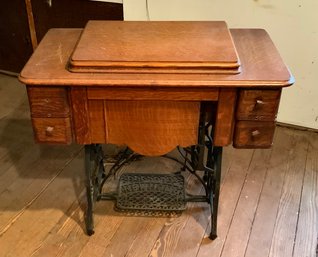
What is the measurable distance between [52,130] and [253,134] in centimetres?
68

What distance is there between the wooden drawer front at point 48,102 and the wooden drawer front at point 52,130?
2 cm

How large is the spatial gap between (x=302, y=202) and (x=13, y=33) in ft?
7.17

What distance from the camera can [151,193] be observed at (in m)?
1.84

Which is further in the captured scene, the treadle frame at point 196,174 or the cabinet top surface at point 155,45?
the treadle frame at point 196,174

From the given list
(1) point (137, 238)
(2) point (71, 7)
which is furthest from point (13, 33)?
(1) point (137, 238)

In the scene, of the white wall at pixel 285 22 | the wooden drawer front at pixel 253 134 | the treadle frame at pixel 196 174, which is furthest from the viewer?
the white wall at pixel 285 22

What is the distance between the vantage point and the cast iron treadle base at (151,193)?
177 cm

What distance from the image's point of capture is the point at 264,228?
1724mm

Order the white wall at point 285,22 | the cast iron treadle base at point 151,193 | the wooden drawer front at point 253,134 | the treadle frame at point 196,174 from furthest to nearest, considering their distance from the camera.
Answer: the white wall at point 285,22 → the cast iron treadle base at point 151,193 → the treadle frame at point 196,174 → the wooden drawer front at point 253,134

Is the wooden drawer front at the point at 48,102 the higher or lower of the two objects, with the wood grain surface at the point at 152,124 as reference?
higher

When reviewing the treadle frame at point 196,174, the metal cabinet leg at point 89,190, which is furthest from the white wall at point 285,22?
the metal cabinet leg at point 89,190

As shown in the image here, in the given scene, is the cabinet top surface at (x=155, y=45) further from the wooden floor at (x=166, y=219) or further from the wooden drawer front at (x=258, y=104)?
the wooden floor at (x=166, y=219)

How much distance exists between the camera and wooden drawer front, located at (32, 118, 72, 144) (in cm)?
136

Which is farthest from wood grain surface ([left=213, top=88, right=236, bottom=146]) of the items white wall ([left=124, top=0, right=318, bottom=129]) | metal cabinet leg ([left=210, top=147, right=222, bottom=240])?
white wall ([left=124, top=0, right=318, bottom=129])
